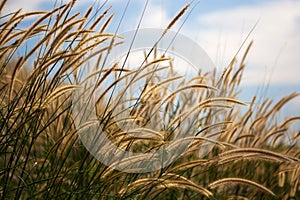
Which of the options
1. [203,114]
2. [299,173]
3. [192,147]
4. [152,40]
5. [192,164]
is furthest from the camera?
[203,114]

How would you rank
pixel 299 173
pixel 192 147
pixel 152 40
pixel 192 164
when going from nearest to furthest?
1. pixel 192 164
2. pixel 192 147
3. pixel 152 40
4. pixel 299 173

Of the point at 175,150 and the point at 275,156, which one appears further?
the point at 175,150

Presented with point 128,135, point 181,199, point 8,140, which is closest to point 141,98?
point 128,135

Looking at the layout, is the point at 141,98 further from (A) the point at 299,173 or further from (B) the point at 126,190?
(A) the point at 299,173

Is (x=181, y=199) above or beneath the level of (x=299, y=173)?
beneath

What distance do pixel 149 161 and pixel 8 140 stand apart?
2.17ft

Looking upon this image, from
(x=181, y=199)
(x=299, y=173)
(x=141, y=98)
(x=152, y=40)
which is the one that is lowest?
(x=181, y=199)

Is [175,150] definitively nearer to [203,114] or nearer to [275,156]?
[275,156]

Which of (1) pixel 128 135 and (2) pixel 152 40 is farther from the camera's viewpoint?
(2) pixel 152 40

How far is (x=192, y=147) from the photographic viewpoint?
2467 millimetres

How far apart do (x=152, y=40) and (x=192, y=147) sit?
0.65 m

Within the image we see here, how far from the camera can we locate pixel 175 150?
2500 millimetres

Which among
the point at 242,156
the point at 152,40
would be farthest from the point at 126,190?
the point at 152,40

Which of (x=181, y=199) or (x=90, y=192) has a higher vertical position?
(x=90, y=192)
